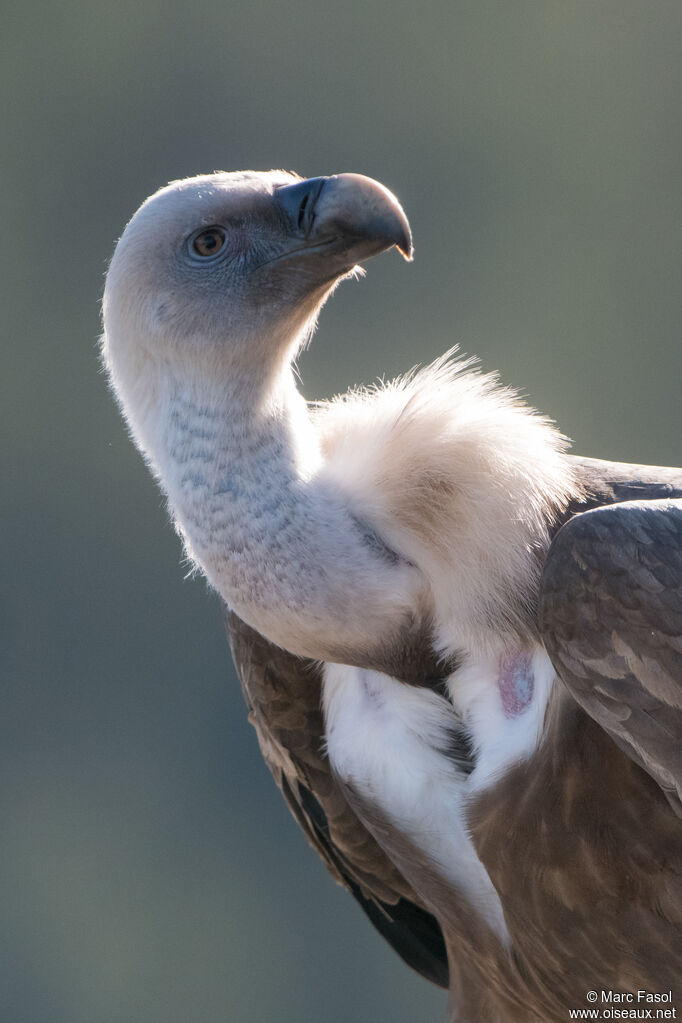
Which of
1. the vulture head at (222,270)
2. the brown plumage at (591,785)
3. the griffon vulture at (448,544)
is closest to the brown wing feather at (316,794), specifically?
the brown plumage at (591,785)

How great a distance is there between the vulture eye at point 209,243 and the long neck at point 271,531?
0.38ft

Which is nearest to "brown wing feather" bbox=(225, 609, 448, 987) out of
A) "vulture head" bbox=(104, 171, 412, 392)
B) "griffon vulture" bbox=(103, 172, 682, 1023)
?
"griffon vulture" bbox=(103, 172, 682, 1023)

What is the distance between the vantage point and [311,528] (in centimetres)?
123

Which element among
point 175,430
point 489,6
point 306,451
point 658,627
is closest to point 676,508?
point 658,627

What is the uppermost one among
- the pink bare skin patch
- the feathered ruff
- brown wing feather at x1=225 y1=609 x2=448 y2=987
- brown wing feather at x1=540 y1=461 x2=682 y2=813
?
the feathered ruff

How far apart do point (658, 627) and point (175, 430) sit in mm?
451

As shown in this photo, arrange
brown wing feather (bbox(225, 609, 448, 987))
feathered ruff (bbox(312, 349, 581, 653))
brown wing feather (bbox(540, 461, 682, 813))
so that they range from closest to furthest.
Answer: brown wing feather (bbox(540, 461, 682, 813)) → feathered ruff (bbox(312, 349, 581, 653)) → brown wing feather (bbox(225, 609, 448, 987))

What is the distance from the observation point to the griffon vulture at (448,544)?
46.4 inches

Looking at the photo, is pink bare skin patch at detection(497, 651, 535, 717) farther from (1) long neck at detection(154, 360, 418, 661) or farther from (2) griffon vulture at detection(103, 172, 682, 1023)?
(1) long neck at detection(154, 360, 418, 661)

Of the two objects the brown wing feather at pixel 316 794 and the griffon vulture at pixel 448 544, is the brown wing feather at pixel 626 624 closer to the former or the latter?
the griffon vulture at pixel 448 544

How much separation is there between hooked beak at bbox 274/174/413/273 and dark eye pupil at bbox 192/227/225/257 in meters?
Result: 0.06

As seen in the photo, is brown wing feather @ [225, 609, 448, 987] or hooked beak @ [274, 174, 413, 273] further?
brown wing feather @ [225, 609, 448, 987]

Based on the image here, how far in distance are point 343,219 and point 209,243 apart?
0.44 feet

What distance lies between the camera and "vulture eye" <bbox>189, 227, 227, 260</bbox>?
130 cm
